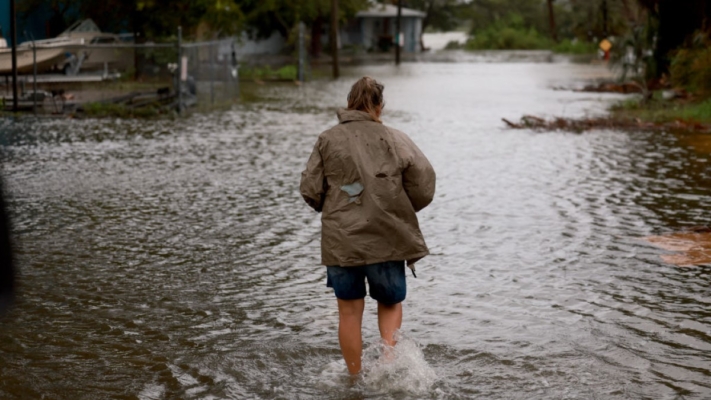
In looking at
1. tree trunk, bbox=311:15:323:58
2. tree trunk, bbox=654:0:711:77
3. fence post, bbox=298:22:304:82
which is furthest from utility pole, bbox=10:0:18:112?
tree trunk, bbox=311:15:323:58

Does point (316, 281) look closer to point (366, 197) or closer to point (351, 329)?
point (351, 329)

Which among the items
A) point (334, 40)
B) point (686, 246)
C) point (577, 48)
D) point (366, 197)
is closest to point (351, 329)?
point (366, 197)

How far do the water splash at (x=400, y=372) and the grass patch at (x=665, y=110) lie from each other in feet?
52.3

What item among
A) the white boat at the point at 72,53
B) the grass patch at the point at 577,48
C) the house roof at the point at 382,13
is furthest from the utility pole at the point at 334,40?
the house roof at the point at 382,13

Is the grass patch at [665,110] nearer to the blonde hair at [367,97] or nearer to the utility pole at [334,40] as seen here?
the utility pole at [334,40]

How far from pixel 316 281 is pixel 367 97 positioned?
3.10 m

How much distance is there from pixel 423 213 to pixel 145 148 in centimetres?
712

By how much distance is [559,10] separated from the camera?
97188mm

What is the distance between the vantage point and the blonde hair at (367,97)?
18.4 feet

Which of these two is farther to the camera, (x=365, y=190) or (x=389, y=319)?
(x=389, y=319)

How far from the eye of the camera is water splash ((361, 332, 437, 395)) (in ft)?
19.1

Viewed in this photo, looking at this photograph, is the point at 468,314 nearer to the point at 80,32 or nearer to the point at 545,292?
the point at 545,292

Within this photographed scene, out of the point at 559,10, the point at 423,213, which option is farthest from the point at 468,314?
the point at 559,10

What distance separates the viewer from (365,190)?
5.50m
